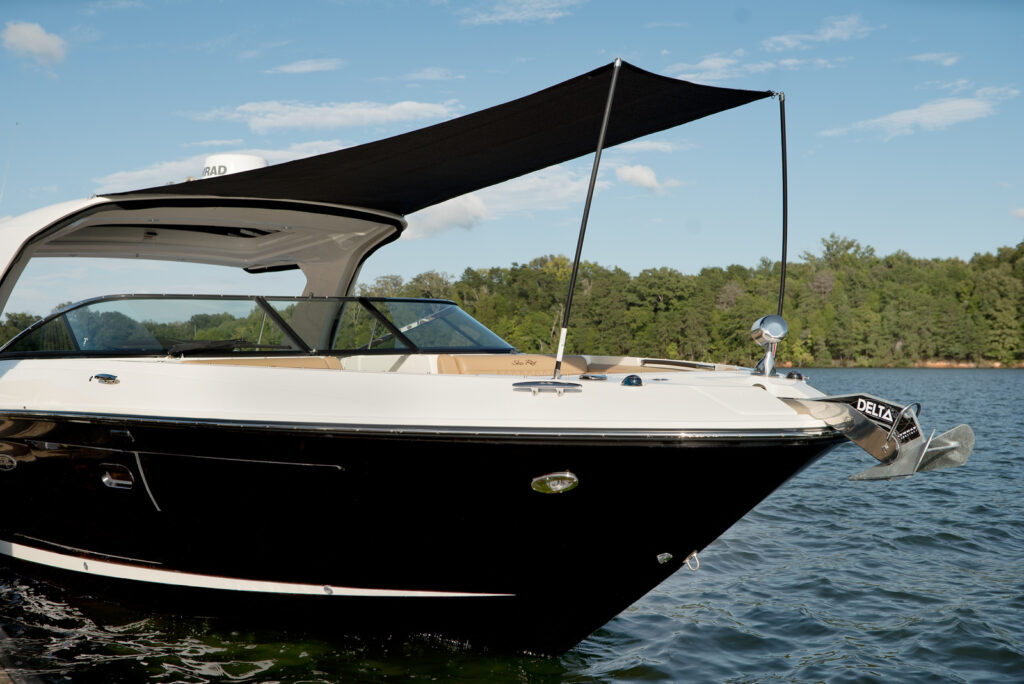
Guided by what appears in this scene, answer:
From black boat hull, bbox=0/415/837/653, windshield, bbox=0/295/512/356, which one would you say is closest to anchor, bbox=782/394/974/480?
black boat hull, bbox=0/415/837/653

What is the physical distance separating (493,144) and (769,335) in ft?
6.94

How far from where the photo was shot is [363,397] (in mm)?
3916

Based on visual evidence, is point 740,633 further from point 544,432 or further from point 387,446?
point 387,446

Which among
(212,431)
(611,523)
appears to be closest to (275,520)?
(212,431)

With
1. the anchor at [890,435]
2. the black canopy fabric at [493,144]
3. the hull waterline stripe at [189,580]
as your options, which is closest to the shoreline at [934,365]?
the black canopy fabric at [493,144]

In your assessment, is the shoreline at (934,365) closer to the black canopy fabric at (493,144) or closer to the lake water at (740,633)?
the lake water at (740,633)

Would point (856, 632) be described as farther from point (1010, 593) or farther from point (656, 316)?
point (656, 316)

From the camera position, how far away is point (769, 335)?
4.29 metres

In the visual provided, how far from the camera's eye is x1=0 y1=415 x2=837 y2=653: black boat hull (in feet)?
12.4

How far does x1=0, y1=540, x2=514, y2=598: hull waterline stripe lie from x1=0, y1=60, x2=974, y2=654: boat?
0.02 meters

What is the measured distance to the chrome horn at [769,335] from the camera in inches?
168

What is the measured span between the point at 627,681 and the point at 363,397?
95.2 inches

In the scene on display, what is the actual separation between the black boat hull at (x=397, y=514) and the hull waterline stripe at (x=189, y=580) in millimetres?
12

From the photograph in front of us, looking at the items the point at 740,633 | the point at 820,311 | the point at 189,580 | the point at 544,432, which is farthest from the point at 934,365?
the point at 189,580
